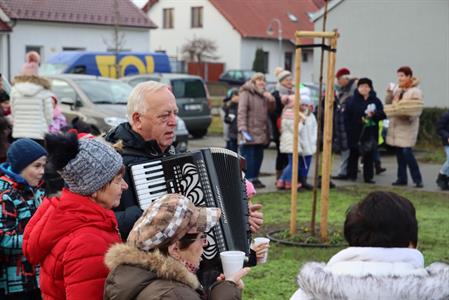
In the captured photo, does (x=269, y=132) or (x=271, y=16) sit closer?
(x=269, y=132)

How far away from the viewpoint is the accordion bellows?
12531mm

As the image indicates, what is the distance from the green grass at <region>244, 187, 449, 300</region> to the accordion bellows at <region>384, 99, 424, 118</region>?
4.31ft

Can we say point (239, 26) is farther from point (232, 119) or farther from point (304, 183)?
point (304, 183)

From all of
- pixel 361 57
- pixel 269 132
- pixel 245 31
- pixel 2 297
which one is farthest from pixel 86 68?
pixel 245 31

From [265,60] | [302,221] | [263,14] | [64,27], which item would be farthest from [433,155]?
[263,14]

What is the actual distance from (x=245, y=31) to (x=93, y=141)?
161 feet

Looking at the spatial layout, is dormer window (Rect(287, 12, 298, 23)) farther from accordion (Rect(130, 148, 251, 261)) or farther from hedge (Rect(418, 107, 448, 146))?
accordion (Rect(130, 148, 251, 261))

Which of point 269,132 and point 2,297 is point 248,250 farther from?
point 269,132

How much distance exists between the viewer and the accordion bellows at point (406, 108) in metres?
12.5

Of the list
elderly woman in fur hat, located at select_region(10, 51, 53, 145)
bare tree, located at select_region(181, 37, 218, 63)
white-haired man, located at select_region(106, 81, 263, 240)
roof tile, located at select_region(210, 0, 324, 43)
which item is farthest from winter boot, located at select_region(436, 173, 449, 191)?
bare tree, located at select_region(181, 37, 218, 63)

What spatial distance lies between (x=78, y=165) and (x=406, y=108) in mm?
9960

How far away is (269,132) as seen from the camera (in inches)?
475

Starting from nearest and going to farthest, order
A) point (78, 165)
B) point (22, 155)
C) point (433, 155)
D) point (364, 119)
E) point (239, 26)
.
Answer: point (78, 165) → point (22, 155) → point (364, 119) → point (433, 155) → point (239, 26)

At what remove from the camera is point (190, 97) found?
67.2 ft
